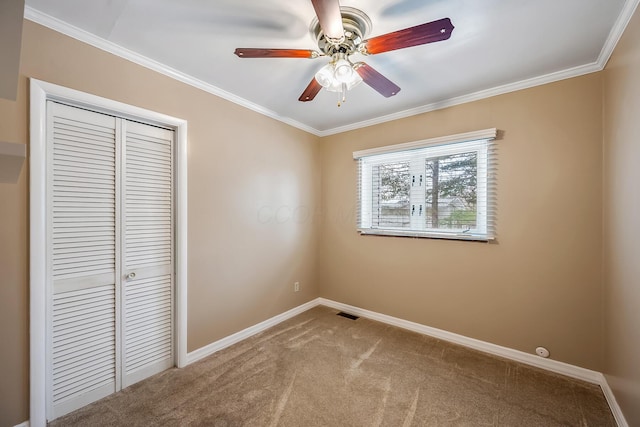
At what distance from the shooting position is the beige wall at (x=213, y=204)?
1.47m

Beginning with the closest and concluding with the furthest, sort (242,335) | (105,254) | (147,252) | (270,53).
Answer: (270,53)
(105,254)
(147,252)
(242,335)

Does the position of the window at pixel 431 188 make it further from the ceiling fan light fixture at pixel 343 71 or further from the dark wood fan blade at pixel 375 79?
the ceiling fan light fixture at pixel 343 71

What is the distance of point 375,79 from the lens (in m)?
1.71

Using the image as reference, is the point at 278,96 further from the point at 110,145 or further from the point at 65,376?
the point at 65,376

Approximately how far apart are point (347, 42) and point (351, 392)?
92.7 inches

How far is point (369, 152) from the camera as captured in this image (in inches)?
123

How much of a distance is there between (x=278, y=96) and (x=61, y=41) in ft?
4.97

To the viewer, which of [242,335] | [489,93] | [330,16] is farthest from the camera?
[242,335]

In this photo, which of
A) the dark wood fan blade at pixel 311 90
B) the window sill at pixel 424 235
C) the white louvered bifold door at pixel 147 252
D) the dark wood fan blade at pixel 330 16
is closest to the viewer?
the dark wood fan blade at pixel 330 16

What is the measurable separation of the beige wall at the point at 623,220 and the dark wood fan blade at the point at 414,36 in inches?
45.5

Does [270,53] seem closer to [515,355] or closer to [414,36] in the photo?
[414,36]

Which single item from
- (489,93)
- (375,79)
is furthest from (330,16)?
(489,93)

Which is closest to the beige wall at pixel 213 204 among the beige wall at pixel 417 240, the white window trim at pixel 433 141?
the beige wall at pixel 417 240

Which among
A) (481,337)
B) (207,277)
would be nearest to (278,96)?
(207,277)
